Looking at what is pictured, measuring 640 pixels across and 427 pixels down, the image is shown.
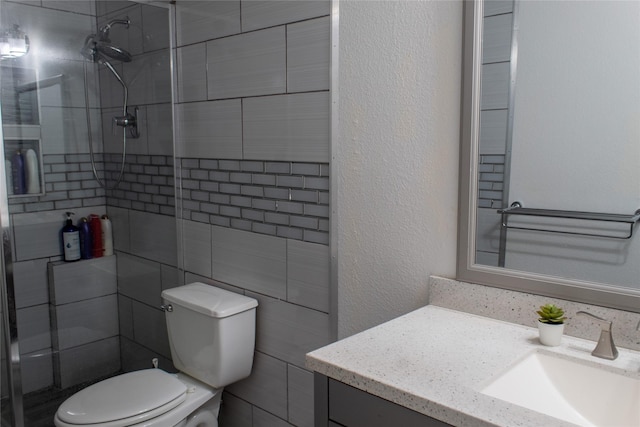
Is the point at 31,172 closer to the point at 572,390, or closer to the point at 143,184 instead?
the point at 143,184

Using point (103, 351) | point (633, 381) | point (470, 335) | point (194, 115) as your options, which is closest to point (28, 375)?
point (103, 351)

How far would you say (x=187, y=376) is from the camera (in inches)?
84.4

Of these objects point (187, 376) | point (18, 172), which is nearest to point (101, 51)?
point (18, 172)

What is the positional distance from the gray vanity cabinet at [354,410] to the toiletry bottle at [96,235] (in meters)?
1.43

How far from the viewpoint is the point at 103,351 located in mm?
2338

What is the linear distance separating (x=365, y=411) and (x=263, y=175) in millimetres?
1042

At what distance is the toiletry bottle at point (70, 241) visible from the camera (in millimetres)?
2197

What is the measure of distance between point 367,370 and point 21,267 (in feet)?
4.88

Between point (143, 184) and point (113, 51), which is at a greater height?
point (113, 51)

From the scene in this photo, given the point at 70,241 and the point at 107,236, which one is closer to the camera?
the point at 70,241

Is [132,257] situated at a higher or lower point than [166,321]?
higher

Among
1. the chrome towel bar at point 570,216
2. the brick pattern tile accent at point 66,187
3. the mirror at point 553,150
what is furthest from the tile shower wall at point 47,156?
the chrome towel bar at point 570,216

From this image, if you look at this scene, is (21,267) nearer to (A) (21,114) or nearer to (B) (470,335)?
(A) (21,114)

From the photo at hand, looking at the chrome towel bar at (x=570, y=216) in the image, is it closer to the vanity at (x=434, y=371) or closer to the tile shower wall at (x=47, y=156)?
the vanity at (x=434, y=371)
